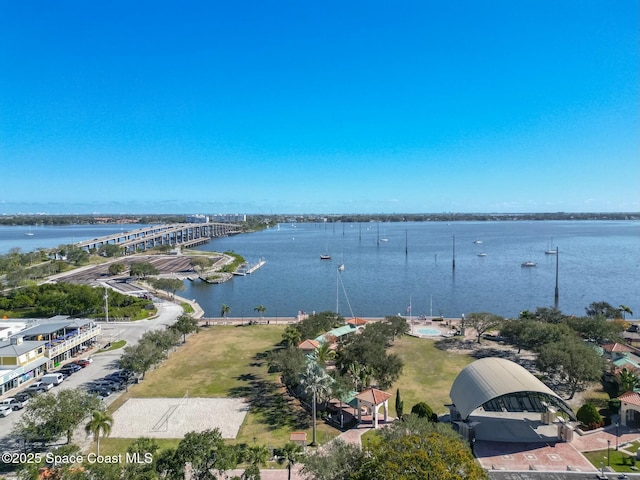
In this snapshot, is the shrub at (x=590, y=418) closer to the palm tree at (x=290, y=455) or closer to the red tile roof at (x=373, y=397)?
the red tile roof at (x=373, y=397)

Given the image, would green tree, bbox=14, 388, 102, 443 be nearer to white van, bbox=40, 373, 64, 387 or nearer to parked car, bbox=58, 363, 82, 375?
white van, bbox=40, 373, 64, 387

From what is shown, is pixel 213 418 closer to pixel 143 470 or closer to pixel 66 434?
pixel 66 434

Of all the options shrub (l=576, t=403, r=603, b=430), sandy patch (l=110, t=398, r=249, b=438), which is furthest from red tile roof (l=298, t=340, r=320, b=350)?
shrub (l=576, t=403, r=603, b=430)

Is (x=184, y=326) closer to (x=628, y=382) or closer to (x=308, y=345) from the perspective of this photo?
(x=308, y=345)

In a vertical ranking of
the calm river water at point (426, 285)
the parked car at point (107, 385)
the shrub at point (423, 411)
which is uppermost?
the shrub at point (423, 411)

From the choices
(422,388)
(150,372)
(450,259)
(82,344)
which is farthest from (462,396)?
(450,259)

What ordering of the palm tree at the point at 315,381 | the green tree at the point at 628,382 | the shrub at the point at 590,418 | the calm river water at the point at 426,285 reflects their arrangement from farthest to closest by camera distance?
the calm river water at the point at 426,285
the green tree at the point at 628,382
the shrub at the point at 590,418
the palm tree at the point at 315,381

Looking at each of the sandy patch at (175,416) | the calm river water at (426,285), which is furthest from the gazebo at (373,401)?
A: the calm river water at (426,285)
